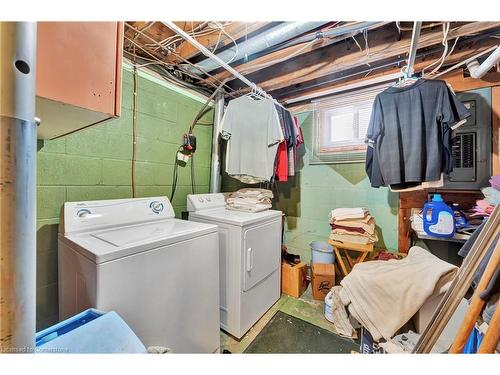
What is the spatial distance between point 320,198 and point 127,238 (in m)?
2.02

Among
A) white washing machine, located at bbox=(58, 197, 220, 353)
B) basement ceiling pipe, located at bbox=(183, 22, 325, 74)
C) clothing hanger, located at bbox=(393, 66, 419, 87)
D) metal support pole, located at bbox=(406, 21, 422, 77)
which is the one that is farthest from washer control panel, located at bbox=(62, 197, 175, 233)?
clothing hanger, located at bbox=(393, 66, 419, 87)

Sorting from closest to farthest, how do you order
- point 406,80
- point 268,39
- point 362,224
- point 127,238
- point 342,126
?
point 127,238, point 268,39, point 406,80, point 362,224, point 342,126

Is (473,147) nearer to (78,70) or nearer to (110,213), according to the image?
(78,70)

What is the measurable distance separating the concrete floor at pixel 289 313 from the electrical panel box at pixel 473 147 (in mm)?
1639

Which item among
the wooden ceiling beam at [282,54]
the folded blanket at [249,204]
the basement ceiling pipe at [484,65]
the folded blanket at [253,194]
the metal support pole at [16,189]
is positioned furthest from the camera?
the folded blanket at [253,194]

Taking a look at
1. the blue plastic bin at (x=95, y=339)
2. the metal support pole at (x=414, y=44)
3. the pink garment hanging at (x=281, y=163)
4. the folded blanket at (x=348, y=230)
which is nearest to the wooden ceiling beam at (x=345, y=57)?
the metal support pole at (x=414, y=44)

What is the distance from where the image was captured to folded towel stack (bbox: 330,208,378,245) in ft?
6.29

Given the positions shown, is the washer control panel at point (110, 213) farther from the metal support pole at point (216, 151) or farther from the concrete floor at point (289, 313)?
the concrete floor at point (289, 313)

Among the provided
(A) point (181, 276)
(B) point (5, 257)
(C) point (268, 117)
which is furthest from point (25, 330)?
(C) point (268, 117)

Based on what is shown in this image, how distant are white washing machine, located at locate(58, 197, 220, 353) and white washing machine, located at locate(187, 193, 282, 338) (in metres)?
0.22

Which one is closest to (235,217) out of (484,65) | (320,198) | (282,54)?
(320,198)

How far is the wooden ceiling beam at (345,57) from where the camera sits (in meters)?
1.34

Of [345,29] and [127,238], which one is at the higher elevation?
[345,29]

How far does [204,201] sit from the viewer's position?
6.64ft
